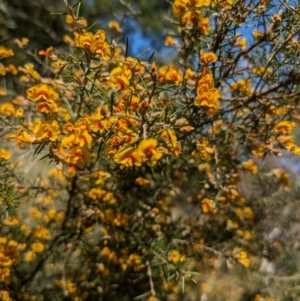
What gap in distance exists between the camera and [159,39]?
7.39 metres

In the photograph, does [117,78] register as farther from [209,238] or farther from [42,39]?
[42,39]

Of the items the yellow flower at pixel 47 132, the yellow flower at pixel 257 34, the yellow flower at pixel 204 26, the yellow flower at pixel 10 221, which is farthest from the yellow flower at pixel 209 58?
the yellow flower at pixel 10 221

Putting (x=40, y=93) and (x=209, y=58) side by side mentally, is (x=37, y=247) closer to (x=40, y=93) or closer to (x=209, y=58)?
(x=40, y=93)

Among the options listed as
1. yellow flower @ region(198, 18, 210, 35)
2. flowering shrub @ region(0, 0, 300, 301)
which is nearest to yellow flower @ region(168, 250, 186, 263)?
flowering shrub @ region(0, 0, 300, 301)

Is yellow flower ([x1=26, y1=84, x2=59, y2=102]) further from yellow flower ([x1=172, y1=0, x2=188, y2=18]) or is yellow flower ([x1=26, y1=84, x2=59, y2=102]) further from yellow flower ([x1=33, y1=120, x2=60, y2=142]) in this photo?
yellow flower ([x1=172, y1=0, x2=188, y2=18])

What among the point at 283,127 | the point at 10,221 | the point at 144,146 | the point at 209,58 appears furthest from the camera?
the point at 10,221

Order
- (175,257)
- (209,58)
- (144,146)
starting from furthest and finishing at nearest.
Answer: (175,257)
(209,58)
(144,146)

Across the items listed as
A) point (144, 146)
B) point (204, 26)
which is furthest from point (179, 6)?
A: point (144, 146)

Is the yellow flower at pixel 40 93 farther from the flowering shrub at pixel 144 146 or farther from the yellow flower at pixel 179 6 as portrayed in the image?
the yellow flower at pixel 179 6

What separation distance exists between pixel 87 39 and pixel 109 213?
0.88 meters

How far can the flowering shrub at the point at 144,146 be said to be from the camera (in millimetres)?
1111

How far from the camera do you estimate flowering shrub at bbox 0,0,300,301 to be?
3.65 ft

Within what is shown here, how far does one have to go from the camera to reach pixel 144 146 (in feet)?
2.88

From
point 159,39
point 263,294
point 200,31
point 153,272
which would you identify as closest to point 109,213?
point 153,272
